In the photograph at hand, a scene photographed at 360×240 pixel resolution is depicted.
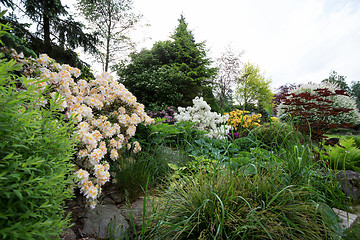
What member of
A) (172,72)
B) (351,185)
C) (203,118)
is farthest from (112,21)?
(351,185)

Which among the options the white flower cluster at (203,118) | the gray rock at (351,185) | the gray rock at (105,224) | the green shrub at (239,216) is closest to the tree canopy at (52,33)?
the white flower cluster at (203,118)

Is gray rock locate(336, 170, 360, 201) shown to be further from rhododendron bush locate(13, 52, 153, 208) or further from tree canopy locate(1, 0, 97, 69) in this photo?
tree canopy locate(1, 0, 97, 69)

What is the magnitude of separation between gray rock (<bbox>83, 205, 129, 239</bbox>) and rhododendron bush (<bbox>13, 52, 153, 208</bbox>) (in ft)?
0.59

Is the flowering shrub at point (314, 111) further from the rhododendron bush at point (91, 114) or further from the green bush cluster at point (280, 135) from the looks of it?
the rhododendron bush at point (91, 114)

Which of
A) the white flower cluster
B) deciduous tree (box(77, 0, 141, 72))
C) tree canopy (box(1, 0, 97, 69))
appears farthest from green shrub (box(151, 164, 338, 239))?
deciduous tree (box(77, 0, 141, 72))

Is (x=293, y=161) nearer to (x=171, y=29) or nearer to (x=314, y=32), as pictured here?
(x=314, y=32)

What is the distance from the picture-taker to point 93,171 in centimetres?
212

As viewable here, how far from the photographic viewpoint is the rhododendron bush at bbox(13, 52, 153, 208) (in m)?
1.94

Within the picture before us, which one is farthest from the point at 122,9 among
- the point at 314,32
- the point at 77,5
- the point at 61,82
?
the point at 61,82

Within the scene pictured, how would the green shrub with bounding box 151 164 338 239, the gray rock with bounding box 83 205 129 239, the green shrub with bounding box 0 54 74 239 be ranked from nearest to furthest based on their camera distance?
the green shrub with bounding box 0 54 74 239, the green shrub with bounding box 151 164 338 239, the gray rock with bounding box 83 205 129 239

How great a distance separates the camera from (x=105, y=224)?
6.00ft

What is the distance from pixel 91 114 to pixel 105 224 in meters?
1.31

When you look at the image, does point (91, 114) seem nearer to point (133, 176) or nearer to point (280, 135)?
point (133, 176)

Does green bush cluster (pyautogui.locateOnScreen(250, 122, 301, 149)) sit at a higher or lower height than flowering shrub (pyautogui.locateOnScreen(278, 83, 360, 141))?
lower
